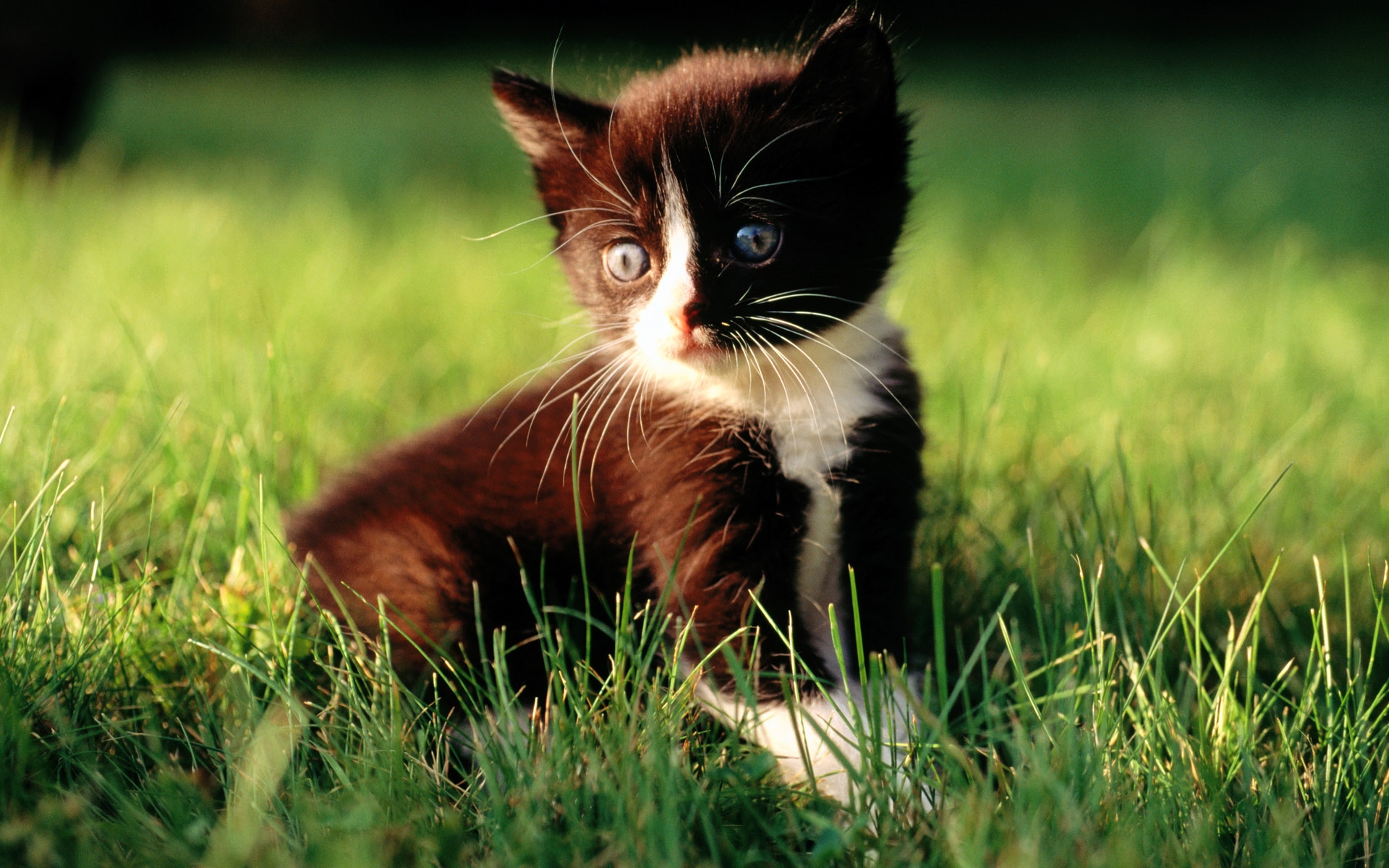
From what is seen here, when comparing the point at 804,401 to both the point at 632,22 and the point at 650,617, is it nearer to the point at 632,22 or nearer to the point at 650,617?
the point at 650,617

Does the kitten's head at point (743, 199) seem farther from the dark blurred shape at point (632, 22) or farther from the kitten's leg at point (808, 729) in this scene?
the dark blurred shape at point (632, 22)

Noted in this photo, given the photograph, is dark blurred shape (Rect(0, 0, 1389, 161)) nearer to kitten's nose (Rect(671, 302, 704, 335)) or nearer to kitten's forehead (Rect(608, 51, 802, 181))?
kitten's forehead (Rect(608, 51, 802, 181))

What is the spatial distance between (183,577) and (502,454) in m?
0.59

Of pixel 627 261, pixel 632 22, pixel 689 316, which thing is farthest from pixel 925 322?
pixel 632 22

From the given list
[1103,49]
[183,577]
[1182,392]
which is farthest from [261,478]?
[1103,49]

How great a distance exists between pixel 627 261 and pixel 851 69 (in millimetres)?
455

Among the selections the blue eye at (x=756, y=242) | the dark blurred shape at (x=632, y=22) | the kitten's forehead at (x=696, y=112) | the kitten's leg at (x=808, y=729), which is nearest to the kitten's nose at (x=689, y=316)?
the blue eye at (x=756, y=242)

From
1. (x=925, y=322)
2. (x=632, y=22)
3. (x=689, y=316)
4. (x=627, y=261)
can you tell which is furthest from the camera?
(x=632, y=22)

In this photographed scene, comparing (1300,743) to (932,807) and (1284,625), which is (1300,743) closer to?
(1284,625)

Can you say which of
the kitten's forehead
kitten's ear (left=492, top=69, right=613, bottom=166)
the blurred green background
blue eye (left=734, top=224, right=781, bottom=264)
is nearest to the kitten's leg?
the blurred green background

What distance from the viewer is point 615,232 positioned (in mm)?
1721

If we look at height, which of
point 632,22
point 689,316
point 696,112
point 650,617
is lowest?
point 650,617

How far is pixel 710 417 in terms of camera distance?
1742 millimetres

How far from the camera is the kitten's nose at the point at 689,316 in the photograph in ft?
5.16
